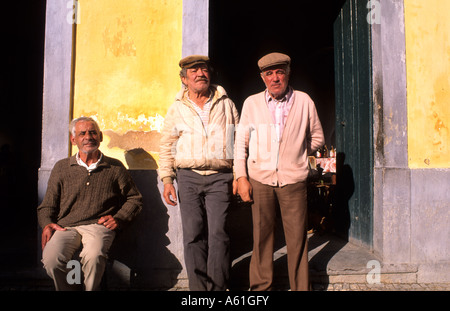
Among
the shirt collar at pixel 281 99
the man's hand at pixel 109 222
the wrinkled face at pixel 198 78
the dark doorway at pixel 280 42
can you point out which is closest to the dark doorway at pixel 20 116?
the man's hand at pixel 109 222

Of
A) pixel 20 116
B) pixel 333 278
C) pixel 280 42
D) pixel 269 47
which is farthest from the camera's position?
pixel 20 116

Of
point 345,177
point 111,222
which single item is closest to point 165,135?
point 111,222

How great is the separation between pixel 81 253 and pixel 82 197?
19.6 inches

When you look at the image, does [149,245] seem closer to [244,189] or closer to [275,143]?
[244,189]

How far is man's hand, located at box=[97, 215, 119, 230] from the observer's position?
279 centimetres

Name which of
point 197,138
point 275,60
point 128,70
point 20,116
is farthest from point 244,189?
point 20,116

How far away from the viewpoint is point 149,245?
340 centimetres

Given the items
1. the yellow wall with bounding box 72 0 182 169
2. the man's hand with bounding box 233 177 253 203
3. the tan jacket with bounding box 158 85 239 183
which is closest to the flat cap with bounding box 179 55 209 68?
the tan jacket with bounding box 158 85 239 183

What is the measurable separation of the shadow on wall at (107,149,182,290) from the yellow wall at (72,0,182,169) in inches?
9.8

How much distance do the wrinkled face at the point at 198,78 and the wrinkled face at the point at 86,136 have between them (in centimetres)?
100

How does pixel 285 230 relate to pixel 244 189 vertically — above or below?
below

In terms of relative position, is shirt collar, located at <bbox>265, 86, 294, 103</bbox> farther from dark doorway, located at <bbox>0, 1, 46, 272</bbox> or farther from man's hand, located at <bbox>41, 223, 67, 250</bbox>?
dark doorway, located at <bbox>0, 1, 46, 272</bbox>

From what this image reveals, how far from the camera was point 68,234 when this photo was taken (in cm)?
272

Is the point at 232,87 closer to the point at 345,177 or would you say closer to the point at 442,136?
the point at 345,177
